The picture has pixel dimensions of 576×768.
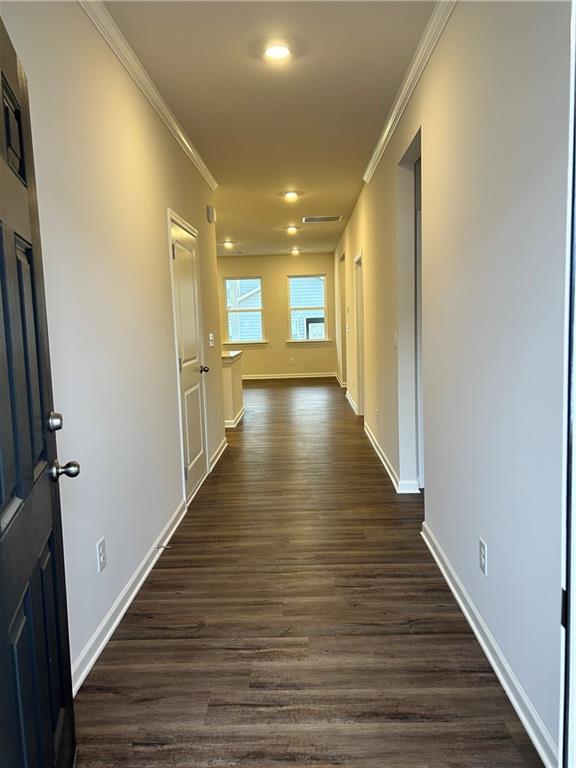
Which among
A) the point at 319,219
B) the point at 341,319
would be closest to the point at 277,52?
the point at 319,219

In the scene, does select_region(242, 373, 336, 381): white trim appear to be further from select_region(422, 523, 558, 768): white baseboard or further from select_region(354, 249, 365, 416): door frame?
select_region(422, 523, 558, 768): white baseboard

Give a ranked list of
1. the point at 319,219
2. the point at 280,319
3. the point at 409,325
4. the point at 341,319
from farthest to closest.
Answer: the point at 280,319 < the point at 341,319 < the point at 319,219 < the point at 409,325

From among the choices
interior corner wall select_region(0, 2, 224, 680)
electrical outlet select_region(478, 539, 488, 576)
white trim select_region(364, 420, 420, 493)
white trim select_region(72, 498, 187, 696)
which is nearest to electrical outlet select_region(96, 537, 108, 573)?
interior corner wall select_region(0, 2, 224, 680)

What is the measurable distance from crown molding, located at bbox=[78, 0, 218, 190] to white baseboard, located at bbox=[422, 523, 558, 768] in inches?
113

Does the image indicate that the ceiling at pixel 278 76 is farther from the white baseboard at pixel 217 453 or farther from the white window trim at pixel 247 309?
the white window trim at pixel 247 309

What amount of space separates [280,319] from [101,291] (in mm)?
9634

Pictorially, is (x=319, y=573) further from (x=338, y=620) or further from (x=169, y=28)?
(x=169, y=28)

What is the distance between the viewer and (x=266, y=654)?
7.02ft

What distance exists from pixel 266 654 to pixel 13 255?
5.63 feet

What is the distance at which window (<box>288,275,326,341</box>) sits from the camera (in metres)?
11.9

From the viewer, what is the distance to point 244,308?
12.0 metres

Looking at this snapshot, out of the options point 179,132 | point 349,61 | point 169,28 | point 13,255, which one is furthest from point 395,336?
point 13,255

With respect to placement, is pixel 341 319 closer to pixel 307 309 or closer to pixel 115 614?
pixel 307 309

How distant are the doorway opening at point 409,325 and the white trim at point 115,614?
68.7 inches
